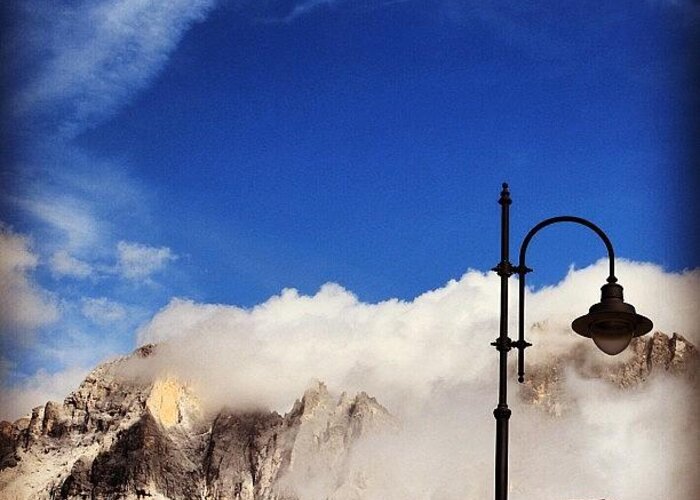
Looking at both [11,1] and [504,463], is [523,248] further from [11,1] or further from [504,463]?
[11,1]

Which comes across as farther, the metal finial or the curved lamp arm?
the metal finial

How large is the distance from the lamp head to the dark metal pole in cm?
76

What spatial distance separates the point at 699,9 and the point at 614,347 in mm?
3407

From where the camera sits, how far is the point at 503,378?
10.5 metres

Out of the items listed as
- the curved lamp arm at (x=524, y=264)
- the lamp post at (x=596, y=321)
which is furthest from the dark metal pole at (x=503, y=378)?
the curved lamp arm at (x=524, y=264)

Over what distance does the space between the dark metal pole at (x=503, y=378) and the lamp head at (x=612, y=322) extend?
0.76m

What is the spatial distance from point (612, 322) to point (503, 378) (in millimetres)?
1339

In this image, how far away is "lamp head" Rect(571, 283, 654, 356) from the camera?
10945 mm

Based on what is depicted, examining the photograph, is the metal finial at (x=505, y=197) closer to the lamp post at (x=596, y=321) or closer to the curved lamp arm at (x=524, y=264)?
the lamp post at (x=596, y=321)

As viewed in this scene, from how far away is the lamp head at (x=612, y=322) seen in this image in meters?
10.9

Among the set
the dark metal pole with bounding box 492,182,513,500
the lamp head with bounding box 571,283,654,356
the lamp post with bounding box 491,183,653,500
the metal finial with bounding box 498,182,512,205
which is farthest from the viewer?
the metal finial with bounding box 498,182,512,205

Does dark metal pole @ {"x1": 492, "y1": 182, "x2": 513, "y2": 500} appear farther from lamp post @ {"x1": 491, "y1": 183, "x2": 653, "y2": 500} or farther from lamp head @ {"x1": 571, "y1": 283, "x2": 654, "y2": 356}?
lamp head @ {"x1": 571, "y1": 283, "x2": 654, "y2": 356}

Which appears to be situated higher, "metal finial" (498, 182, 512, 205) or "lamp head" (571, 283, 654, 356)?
"metal finial" (498, 182, 512, 205)

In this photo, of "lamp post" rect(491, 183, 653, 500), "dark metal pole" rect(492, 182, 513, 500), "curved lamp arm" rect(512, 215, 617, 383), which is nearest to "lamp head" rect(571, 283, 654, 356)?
"lamp post" rect(491, 183, 653, 500)
